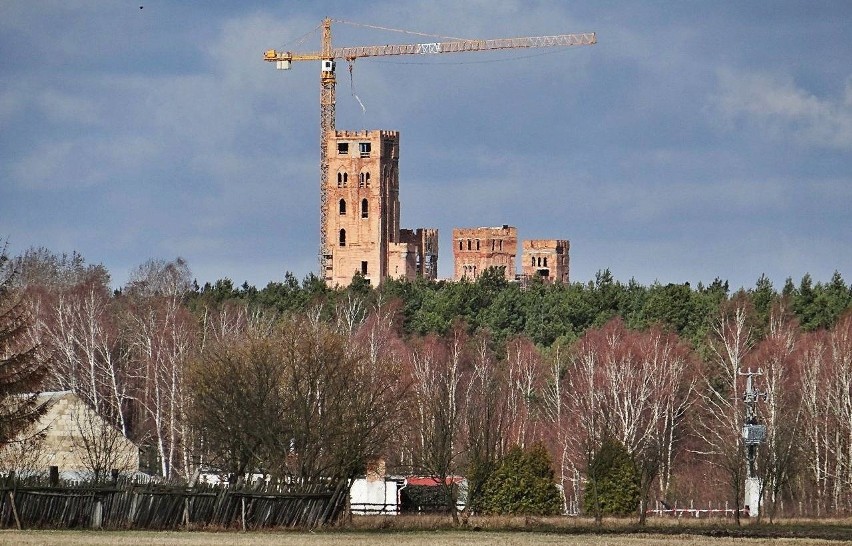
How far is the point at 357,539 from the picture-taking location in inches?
2174

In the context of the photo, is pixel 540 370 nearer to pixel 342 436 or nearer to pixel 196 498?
pixel 342 436

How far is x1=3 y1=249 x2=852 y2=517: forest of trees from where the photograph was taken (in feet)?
254

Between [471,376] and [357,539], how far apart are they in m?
62.1

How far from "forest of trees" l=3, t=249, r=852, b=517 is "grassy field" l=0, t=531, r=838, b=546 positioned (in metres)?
14.3

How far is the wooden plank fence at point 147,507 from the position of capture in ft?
190

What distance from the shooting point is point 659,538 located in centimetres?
5634

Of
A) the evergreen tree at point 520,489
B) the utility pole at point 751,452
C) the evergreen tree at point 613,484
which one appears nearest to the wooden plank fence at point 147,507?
the evergreen tree at point 520,489

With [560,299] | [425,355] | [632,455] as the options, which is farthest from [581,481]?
[560,299]

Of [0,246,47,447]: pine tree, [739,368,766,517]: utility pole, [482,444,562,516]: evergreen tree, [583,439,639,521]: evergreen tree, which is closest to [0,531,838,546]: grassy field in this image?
[0,246,47,447]: pine tree

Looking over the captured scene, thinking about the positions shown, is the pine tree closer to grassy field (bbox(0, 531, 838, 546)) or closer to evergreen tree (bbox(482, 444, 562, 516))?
grassy field (bbox(0, 531, 838, 546))

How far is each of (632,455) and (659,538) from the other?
101 ft

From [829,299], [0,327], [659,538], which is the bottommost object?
[659,538]

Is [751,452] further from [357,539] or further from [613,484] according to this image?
[357,539]

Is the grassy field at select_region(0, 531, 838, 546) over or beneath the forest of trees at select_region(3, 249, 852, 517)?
beneath
